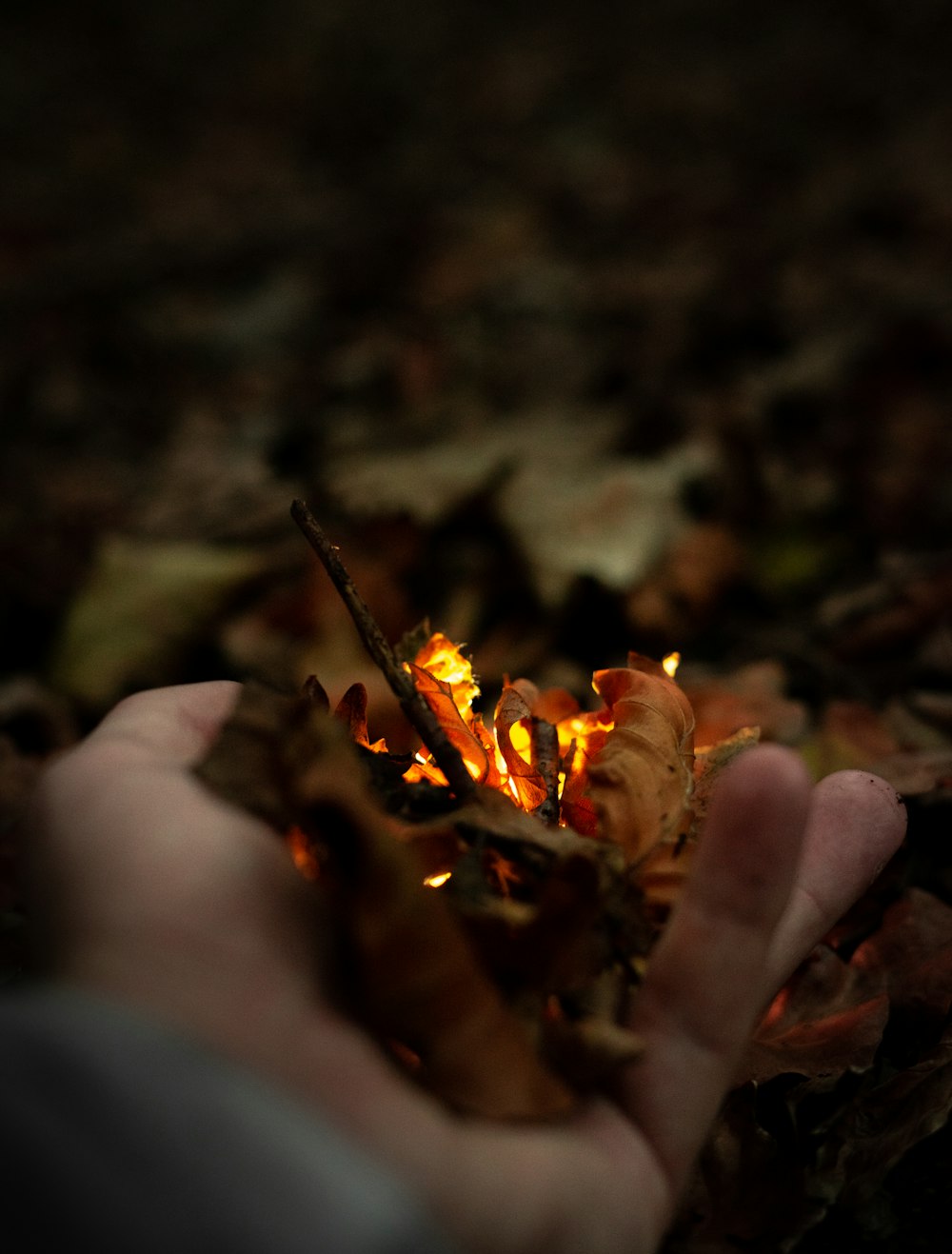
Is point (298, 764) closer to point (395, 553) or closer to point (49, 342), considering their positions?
point (395, 553)

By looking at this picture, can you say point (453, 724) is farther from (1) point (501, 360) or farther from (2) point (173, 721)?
(1) point (501, 360)

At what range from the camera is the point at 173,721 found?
1027 mm

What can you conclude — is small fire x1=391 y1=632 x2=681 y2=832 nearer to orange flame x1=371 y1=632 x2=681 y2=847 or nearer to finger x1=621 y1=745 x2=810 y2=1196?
orange flame x1=371 y1=632 x2=681 y2=847

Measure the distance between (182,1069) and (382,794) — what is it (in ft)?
1.16

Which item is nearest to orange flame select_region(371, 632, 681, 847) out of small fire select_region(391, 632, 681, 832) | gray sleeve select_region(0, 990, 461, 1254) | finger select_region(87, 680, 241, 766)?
small fire select_region(391, 632, 681, 832)

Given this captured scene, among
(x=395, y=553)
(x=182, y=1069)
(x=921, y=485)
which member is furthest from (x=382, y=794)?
(x=921, y=485)

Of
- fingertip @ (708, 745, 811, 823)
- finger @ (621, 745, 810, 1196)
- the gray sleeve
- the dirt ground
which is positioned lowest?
the dirt ground

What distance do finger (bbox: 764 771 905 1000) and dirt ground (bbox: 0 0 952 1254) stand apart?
0.24 m

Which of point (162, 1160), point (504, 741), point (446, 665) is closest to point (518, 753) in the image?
point (504, 741)

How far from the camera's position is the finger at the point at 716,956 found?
0.87 meters

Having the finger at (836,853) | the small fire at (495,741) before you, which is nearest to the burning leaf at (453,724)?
the small fire at (495,741)

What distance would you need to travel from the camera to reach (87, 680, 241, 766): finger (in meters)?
0.98

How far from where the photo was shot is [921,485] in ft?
7.89

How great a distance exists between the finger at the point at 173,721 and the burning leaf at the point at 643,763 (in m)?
0.41
